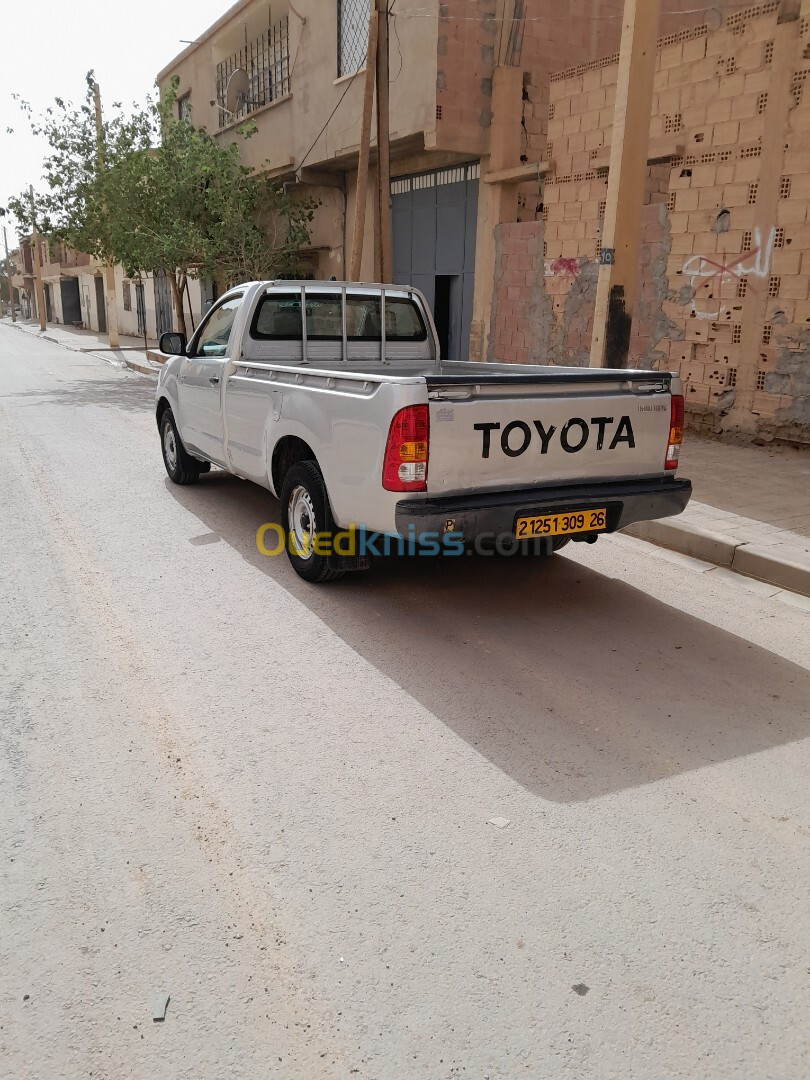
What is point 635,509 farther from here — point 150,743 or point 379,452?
point 150,743

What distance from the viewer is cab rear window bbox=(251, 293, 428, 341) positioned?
6.57 m

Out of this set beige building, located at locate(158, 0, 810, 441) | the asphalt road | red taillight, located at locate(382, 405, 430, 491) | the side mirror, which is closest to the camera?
the asphalt road

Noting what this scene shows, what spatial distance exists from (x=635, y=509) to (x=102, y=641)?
3.02 metres

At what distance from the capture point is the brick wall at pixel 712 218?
30.0ft

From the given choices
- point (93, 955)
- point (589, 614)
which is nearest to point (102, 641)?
point (93, 955)

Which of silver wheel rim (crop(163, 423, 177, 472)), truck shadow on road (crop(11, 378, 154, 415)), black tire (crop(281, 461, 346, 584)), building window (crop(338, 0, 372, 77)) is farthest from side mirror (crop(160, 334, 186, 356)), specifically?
building window (crop(338, 0, 372, 77))

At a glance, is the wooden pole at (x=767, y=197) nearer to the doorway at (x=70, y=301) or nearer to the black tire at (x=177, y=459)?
the black tire at (x=177, y=459)

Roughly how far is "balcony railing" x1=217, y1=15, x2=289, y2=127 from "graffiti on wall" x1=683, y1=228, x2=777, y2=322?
12.0 m

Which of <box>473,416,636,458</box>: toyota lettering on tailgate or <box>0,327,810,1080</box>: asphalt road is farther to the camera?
<box>473,416,636,458</box>: toyota lettering on tailgate

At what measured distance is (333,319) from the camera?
22.2 ft

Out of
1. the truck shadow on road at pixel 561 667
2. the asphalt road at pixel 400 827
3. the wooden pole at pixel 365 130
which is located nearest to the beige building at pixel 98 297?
the wooden pole at pixel 365 130

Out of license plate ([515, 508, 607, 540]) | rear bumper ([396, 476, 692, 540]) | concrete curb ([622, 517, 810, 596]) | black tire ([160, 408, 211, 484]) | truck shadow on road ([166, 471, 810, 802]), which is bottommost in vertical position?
truck shadow on road ([166, 471, 810, 802])
